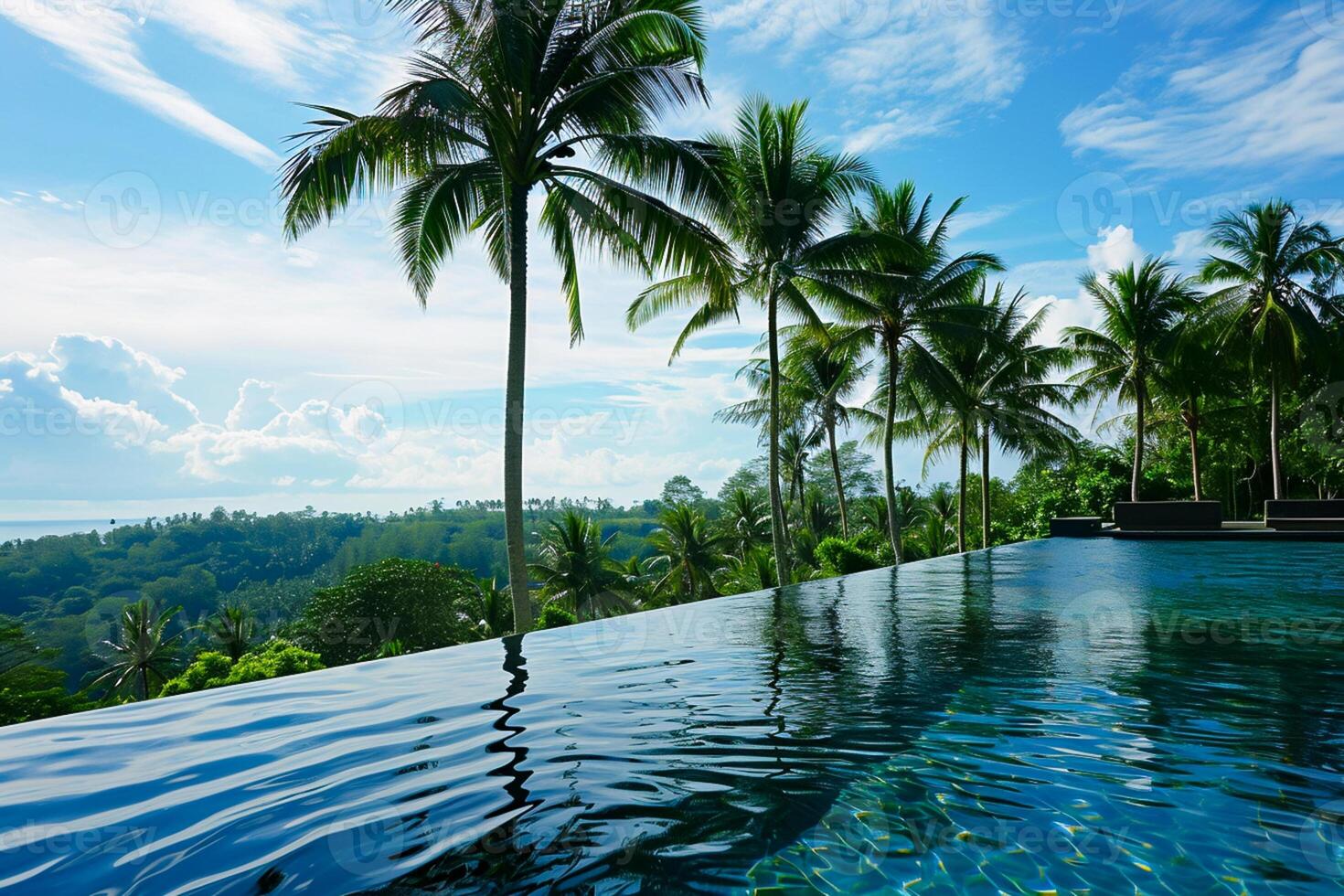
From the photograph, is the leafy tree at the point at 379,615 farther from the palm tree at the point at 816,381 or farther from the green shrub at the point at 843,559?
the palm tree at the point at 816,381

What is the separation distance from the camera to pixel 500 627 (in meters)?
22.3

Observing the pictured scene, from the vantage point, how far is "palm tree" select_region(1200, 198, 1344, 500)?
743 inches

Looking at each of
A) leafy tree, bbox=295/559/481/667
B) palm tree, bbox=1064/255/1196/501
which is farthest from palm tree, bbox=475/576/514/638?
palm tree, bbox=1064/255/1196/501

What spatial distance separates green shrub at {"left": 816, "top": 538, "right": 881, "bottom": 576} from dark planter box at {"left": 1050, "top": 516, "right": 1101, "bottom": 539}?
5.17 metres

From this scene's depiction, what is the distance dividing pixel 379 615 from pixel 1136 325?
24.6 metres

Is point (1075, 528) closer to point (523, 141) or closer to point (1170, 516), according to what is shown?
point (1170, 516)

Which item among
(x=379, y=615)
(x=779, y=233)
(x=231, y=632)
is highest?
(x=779, y=233)

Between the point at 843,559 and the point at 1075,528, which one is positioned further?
the point at 1075,528

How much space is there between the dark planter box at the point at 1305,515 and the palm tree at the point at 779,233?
10936mm

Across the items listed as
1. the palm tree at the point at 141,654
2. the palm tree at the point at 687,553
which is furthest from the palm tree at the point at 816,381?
the palm tree at the point at 141,654

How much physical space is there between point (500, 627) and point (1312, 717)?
69.0 feet

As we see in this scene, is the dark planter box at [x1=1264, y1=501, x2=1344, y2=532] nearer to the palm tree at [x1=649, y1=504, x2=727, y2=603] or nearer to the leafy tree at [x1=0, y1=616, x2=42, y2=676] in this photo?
the palm tree at [x1=649, y1=504, x2=727, y2=603]

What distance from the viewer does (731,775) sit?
108 inches

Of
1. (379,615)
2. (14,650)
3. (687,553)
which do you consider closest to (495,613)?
(379,615)
